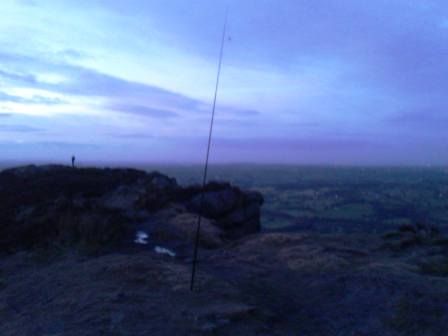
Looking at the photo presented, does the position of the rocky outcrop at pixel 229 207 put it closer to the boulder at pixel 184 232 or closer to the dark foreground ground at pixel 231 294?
the boulder at pixel 184 232

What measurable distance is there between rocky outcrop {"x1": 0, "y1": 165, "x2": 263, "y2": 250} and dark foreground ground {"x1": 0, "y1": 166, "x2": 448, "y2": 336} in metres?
0.12

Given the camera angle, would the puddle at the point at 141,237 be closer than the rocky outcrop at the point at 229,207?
Yes

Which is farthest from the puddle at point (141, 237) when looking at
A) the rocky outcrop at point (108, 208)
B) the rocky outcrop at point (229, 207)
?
the rocky outcrop at point (229, 207)

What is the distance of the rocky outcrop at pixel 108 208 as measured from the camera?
17172mm

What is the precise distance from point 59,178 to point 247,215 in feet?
51.3

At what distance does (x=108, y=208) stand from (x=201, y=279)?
12.8 meters

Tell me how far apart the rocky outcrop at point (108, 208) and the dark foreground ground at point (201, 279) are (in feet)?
0.39

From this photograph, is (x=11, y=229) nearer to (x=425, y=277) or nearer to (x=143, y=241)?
(x=143, y=241)

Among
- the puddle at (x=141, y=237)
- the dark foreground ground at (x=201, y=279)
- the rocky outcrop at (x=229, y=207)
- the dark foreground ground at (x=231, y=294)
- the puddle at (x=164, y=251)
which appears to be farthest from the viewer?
the rocky outcrop at (x=229, y=207)

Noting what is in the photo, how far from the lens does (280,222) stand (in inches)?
1558

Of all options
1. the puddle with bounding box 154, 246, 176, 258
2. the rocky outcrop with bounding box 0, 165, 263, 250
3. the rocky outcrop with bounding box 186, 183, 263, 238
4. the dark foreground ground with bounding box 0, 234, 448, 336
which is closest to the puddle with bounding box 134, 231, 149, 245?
the rocky outcrop with bounding box 0, 165, 263, 250

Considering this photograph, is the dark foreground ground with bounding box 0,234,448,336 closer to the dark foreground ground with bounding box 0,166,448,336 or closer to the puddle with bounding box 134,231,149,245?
the dark foreground ground with bounding box 0,166,448,336

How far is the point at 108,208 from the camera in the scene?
2175 centimetres

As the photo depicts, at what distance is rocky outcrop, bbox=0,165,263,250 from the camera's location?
17172 millimetres
